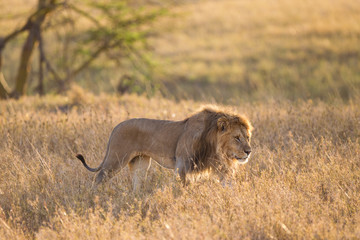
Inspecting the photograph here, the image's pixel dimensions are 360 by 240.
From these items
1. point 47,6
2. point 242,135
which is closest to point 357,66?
point 47,6

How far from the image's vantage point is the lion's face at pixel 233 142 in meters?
5.61

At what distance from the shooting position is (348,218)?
4945 mm

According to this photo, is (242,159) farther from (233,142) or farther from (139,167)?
(139,167)

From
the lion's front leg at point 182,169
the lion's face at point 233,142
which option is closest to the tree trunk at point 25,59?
the lion's front leg at point 182,169

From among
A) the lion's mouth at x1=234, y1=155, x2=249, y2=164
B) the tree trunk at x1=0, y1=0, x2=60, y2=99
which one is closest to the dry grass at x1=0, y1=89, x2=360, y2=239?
the lion's mouth at x1=234, y1=155, x2=249, y2=164

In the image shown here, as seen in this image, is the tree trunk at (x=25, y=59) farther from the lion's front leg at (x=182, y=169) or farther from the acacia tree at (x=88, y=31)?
the lion's front leg at (x=182, y=169)

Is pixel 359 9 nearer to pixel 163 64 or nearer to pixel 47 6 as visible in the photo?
pixel 163 64

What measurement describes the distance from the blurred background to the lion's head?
538cm

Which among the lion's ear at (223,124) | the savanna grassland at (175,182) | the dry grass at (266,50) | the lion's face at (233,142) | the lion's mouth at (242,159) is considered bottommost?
the dry grass at (266,50)

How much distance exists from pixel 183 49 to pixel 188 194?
23.1 m

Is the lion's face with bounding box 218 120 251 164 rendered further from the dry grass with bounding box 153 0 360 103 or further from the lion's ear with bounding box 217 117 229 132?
the dry grass with bounding box 153 0 360 103

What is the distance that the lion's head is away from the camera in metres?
5.66

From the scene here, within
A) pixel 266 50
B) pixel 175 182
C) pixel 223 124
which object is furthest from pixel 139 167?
pixel 266 50

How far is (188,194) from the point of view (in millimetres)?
5547
